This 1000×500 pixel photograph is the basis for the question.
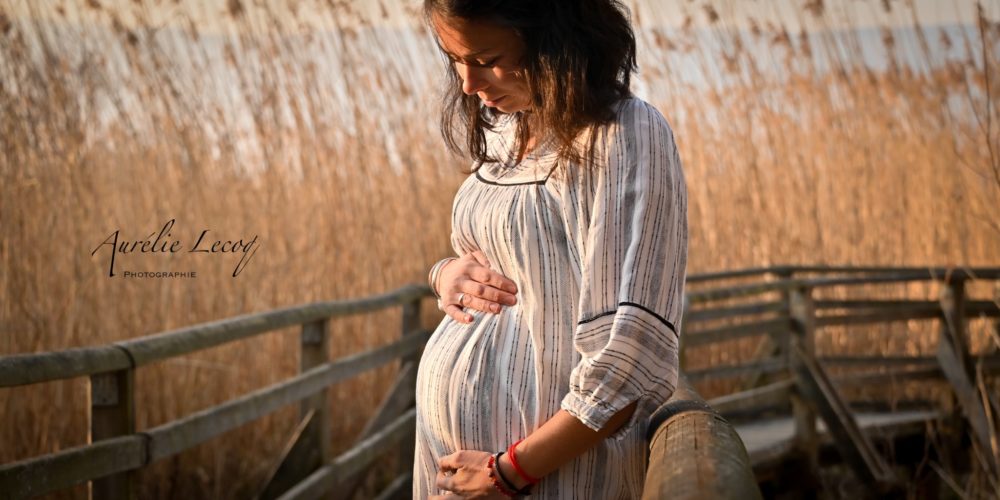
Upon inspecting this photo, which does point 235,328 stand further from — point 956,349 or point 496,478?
point 956,349

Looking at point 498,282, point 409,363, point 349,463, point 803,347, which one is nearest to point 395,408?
point 409,363

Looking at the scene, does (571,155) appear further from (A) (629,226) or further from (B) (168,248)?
(B) (168,248)

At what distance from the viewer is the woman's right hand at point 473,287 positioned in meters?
1.63

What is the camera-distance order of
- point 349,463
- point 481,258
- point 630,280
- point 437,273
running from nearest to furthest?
point 630,280 → point 481,258 → point 437,273 → point 349,463

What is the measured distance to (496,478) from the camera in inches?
59.8

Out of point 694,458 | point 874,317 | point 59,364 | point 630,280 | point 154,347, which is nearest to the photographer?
point 694,458

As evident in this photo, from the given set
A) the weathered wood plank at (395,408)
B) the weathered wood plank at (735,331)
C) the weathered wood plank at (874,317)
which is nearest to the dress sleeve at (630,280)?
the weathered wood plank at (395,408)

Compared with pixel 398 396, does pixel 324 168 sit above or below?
above

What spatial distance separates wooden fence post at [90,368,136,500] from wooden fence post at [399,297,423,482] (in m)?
2.18

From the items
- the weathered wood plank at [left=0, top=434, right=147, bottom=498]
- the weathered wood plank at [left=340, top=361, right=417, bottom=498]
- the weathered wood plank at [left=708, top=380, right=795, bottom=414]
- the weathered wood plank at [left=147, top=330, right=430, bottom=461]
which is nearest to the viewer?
the weathered wood plank at [left=0, top=434, right=147, bottom=498]

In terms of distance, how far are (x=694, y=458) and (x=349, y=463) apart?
9.09ft

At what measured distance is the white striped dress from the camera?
4.66ft

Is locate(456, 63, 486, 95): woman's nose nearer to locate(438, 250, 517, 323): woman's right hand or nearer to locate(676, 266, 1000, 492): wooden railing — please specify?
locate(438, 250, 517, 323): woman's right hand

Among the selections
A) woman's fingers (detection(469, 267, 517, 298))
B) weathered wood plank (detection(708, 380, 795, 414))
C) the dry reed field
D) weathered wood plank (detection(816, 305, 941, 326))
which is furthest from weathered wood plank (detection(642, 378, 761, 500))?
weathered wood plank (detection(816, 305, 941, 326))
